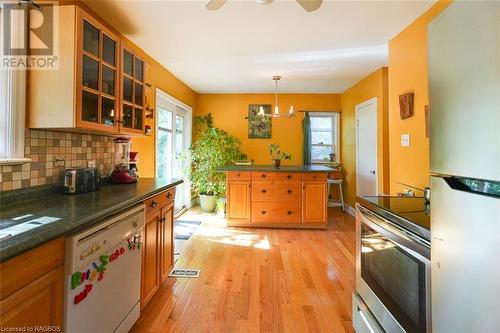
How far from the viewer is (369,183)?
13.1 ft

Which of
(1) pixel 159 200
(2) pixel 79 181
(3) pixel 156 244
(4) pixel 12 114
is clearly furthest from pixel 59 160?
(3) pixel 156 244

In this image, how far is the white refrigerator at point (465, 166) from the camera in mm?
627

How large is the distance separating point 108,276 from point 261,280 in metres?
1.37

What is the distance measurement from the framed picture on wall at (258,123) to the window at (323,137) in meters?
0.94

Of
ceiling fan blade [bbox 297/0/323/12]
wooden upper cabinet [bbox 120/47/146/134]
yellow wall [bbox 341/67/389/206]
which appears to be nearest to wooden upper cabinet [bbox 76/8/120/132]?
wooden upper cabinet [bbox 120/47/146/134]

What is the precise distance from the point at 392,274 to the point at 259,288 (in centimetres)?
124

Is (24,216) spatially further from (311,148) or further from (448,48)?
(311,148)

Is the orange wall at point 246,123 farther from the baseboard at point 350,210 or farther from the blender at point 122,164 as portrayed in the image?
the blender at point 122,164

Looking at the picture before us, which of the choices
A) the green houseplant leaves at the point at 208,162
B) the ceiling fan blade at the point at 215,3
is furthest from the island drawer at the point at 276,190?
the ceiling fan blade at the point at 215,3

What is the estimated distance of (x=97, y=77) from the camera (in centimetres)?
177

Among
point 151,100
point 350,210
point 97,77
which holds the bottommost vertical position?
point 350,210

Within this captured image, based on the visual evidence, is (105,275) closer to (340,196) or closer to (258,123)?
(258,123)

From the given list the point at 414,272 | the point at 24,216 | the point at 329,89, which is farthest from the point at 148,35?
the point at 329,89

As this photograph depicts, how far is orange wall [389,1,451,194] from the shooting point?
2.22 metres
